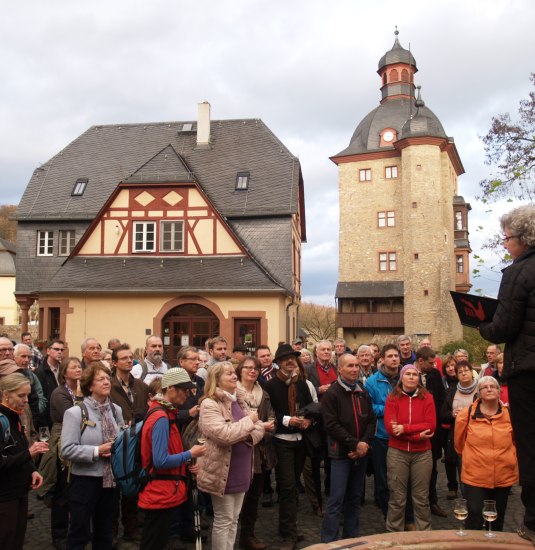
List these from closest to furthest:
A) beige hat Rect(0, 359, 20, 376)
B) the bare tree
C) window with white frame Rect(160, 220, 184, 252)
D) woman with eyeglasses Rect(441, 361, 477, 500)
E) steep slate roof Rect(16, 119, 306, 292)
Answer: beige hat Rect(0, 359, 20, 376), woman with eyeglasses Rect(441, 361, 477, 500), steep slate roof Rect(16, 119, 306, 292), window with white frame Rect(160, 220, 184, 252), the bare tree

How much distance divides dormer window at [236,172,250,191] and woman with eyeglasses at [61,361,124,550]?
19743 mm

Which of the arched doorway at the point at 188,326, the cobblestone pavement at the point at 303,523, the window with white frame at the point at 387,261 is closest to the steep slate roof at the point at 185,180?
the arched doorway at the point at 188,326

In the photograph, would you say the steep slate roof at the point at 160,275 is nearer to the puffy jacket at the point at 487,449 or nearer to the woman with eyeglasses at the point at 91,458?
the puffy jacket at the point at 487,449

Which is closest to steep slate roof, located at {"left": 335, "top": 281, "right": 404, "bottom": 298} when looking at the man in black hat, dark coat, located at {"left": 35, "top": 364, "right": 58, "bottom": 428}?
dark coat, located at {"left": 35, "top": 364, "right": 58, "bottom": 428}

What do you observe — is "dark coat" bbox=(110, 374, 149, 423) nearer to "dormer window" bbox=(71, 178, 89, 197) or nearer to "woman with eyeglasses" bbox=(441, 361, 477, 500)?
"woman with eyeglasses" bbox=(441, 361, 477, 500)

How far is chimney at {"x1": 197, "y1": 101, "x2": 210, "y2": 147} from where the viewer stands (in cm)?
2678

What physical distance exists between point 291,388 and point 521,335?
355 cm

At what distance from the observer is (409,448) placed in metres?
5.87

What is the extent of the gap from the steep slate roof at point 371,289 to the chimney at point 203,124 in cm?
1757

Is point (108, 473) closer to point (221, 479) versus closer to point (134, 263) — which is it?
point (221, 479)

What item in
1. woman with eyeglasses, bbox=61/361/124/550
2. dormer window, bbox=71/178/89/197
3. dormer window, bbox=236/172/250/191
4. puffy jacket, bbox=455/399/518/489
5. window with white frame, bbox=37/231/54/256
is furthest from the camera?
dormer window, bbox=71/178/89/197

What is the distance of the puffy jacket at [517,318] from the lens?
3129 mm

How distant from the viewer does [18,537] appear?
4.12 m

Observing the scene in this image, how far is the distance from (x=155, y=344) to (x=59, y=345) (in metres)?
1.33
